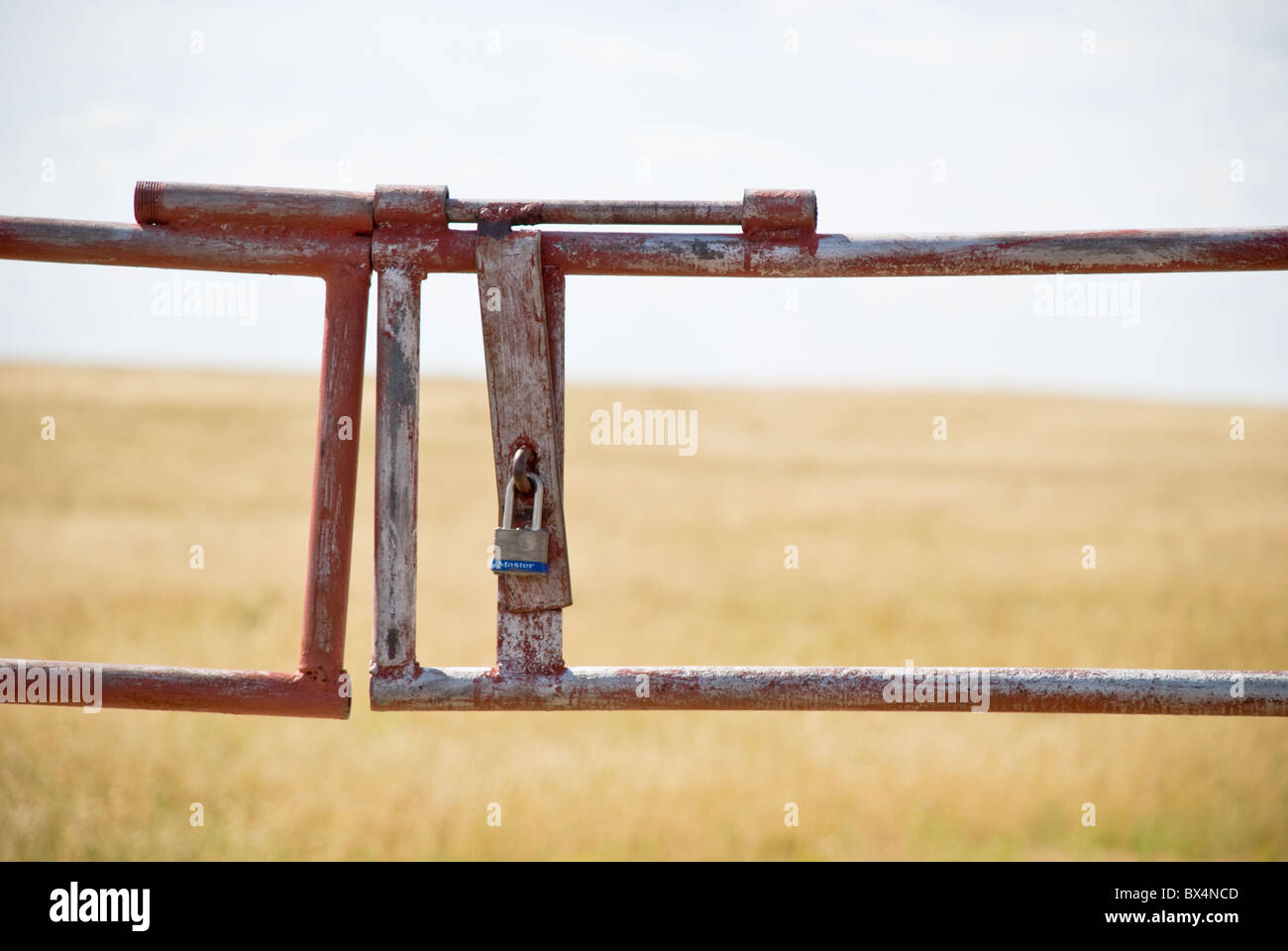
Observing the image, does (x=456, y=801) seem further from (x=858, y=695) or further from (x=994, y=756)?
(x=858, y=695)

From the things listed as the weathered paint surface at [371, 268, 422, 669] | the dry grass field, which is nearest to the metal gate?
the weathered paint surface at [371, 268, 422, 669]

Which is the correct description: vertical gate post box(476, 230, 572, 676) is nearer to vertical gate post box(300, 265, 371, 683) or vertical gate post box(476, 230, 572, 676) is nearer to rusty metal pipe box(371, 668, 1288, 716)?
rusty metal pipe box(371, 668, 1288, 716)

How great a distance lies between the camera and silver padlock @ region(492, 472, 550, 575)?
2.10 m

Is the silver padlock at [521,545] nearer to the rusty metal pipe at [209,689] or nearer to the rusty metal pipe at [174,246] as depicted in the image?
the rusty metal pipe at [209,689]

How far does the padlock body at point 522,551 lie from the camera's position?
2.10m

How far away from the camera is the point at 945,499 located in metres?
16.5

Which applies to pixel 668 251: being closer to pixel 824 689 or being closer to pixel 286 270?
pixel 286 270

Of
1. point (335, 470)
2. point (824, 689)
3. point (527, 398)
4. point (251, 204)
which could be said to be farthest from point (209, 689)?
point (824, 689)

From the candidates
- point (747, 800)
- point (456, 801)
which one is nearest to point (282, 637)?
point (456, 801)

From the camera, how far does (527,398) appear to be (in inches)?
83.4

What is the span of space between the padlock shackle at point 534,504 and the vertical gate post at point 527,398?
18 millimetres

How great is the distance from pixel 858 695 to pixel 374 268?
1.32 m

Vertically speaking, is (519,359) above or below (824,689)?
above

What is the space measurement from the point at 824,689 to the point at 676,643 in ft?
22.1
